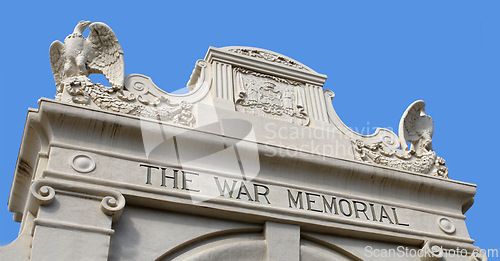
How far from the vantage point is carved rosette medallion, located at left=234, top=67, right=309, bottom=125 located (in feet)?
38.6

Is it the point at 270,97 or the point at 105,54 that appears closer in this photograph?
the point at 105,54

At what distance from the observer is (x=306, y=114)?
1214 centimetres

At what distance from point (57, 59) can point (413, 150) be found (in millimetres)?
6342

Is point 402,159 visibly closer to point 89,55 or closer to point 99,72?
point 99,72

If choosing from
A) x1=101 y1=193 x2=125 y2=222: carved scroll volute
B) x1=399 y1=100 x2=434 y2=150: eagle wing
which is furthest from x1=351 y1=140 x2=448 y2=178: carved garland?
x1=101 y1=193 x2=125 y2=222: carved scroll volute

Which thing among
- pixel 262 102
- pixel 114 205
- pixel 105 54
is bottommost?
pixel 114 205

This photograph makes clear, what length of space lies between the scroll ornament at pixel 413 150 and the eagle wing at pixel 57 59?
5054 mm

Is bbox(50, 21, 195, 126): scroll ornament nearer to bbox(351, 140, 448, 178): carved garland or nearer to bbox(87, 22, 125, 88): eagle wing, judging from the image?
bbox(87, 22, 125, 88): eagle wing

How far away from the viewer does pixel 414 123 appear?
1290cm

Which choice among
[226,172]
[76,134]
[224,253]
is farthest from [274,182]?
[76,134]

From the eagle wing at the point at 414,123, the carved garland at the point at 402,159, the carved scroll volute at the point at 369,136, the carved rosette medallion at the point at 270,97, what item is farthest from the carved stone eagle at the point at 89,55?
the eagle wing at the point at 414,123

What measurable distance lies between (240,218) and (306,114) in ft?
9.06

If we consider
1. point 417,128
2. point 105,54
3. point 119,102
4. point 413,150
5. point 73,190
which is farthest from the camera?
point 417,128

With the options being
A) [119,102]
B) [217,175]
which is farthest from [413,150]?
[119,102]
